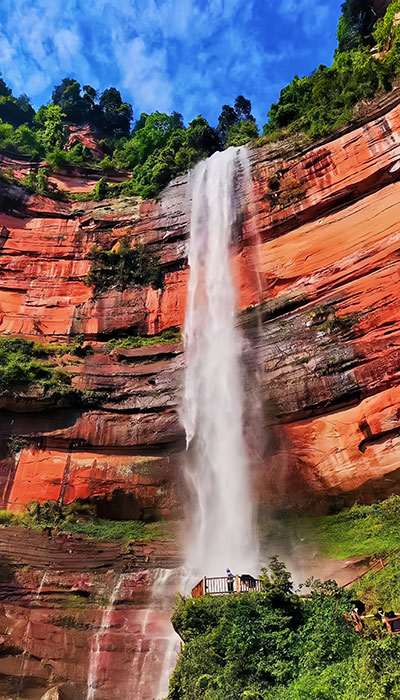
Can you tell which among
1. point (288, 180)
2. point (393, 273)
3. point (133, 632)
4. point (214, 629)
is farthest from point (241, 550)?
point (288, 180)

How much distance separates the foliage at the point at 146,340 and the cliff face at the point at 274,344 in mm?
457

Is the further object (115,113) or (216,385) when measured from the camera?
(115,113)

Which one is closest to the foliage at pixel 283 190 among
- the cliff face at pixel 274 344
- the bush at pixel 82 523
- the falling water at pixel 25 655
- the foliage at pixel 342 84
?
the cliff face at pixel 274 344

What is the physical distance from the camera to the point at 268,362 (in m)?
17.6

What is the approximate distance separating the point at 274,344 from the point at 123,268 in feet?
33.1

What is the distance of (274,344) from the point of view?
17875 millimetres

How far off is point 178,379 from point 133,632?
9541 mm

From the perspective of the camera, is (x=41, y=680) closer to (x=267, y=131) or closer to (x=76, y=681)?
(x=76, y=681)

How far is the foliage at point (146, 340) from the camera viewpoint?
21.3m

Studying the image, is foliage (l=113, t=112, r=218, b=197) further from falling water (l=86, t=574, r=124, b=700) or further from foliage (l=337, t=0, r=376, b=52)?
falling water (l=86, t=574, r=124, b=700)

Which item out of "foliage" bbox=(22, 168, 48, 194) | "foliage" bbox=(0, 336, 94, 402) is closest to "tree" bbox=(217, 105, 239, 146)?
"foliage" bbox=(22, 168, 48, 194)

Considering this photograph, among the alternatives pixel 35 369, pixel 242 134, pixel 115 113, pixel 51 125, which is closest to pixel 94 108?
pixel 115 113

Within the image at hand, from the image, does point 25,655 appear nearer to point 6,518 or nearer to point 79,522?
point 79,522

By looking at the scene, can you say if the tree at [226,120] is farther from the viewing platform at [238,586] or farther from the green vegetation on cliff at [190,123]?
the viewing platform at [238,586]
